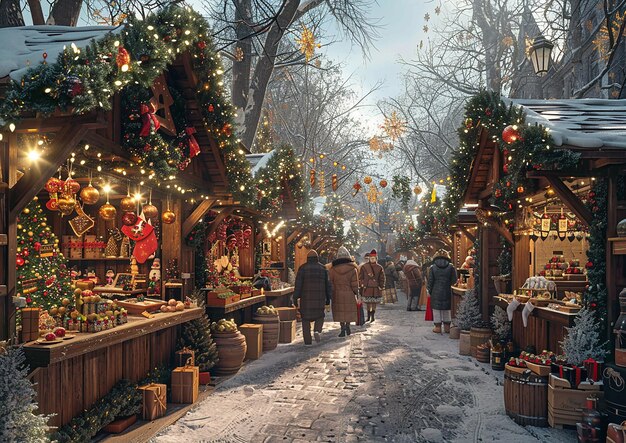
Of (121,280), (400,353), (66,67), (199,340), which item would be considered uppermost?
(66,67)

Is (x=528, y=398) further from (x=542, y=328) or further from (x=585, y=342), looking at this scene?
(x=542, y=328)

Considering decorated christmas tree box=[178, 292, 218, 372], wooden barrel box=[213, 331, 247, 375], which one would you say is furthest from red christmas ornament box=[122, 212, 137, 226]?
wooden barrel box=[213, 331, 247, 375]

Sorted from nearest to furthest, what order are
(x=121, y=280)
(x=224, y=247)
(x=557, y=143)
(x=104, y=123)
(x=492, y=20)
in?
(x=104, y=123) → (x=557, y=143) → (x=121, y=280) → (x=224, y=247) → (x=492, y=20)

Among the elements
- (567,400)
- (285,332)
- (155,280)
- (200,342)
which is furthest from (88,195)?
(285,332)

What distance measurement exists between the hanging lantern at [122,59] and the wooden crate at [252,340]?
6.78m

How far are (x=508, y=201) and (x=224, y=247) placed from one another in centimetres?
685

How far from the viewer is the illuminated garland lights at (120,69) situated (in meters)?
4.45

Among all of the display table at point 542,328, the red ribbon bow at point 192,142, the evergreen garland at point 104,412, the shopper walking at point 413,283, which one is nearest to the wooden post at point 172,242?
the red ribbon bow at point 192,142

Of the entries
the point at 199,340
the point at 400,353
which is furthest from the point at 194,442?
the point at 400,353

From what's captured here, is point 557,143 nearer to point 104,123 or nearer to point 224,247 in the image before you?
point 104,123

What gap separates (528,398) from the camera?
6.69m

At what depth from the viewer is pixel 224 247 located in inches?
542

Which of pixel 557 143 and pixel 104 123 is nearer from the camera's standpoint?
pixel 104 123

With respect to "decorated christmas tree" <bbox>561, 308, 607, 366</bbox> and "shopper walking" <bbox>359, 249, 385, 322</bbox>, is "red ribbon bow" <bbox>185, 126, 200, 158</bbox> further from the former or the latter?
"shopper walking" <bbox>359, 249, 385, 322</bbox>
